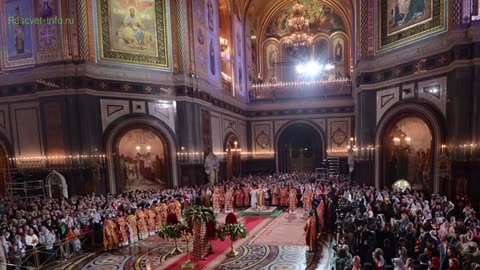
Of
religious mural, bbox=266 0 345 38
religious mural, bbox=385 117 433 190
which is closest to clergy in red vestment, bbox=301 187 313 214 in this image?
religious mural, bbox=385 117 433 190

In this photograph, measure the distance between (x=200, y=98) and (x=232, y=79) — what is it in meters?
7.00

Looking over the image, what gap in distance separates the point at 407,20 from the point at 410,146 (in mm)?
6693

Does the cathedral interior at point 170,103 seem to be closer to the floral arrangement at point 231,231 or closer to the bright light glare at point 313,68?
the floral arrangement at point 231,231

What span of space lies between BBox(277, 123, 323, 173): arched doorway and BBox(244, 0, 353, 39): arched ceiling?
10.5m

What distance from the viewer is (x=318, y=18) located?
104 feet

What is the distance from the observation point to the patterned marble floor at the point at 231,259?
9328mm

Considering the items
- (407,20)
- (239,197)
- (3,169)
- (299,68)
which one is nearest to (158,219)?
(239,197)

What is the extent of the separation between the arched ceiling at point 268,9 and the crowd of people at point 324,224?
19656 millimetres

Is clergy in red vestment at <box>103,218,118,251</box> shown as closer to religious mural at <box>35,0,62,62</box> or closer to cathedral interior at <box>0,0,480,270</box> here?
cathedral interior at <box>0,0,480,270</box>

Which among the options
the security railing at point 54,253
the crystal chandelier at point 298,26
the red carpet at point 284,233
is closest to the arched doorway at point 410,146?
the red carpet at point 284,233

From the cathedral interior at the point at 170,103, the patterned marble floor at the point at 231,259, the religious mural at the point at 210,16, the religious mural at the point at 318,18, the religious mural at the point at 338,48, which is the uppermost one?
A: the religious mural at the point at 318,18

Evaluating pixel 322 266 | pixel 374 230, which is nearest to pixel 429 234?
pixel 374 230

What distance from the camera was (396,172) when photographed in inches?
691

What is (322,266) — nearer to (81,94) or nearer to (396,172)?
(396,172)
